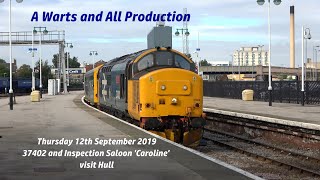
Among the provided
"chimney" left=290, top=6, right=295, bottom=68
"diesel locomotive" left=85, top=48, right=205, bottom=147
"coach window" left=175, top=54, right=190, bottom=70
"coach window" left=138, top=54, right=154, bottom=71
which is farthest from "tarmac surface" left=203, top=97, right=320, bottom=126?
"chimney" left=290, top=6, right=295, bottom=68

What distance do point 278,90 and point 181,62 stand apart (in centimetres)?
2246

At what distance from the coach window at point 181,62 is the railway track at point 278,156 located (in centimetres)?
349

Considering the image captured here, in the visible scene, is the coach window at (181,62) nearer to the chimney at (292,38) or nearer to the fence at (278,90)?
the fence at (278,90)

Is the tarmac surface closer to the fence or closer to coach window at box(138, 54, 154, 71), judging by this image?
the fence

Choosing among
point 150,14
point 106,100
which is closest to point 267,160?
point 150,14

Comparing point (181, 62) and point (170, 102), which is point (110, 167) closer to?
point (170, 102)

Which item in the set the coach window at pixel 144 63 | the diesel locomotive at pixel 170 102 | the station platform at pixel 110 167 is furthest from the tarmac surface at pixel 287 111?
the station platform at pixel 110 167

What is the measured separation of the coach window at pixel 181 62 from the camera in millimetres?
16562

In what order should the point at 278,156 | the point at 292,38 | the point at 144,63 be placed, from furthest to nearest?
1. the point at 292,38
2. the point at 144,63
3. the point at 278,156

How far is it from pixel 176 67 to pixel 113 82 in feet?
18.0

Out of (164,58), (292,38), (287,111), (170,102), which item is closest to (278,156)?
(170,102)

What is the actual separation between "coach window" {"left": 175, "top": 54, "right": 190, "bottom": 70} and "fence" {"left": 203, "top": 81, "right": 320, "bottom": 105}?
17939 mm

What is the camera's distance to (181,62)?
16609mm

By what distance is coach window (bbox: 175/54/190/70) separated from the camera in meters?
16.6
